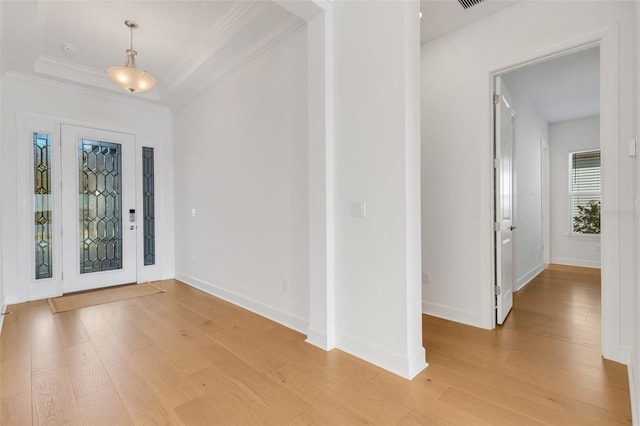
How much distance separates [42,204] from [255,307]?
3283mm

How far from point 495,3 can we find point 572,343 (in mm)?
3000

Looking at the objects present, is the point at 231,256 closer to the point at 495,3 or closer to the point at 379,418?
the point at 379,418

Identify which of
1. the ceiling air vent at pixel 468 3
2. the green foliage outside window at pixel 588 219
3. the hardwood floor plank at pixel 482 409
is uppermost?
the ceiling air vent at pixel 468 3

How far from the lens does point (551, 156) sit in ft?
20.4

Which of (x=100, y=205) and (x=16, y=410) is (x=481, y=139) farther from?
(x=100, y=205)

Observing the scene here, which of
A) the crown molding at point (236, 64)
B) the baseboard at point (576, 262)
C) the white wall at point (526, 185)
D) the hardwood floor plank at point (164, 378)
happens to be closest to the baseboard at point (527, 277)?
the white wall at point (526, 185)

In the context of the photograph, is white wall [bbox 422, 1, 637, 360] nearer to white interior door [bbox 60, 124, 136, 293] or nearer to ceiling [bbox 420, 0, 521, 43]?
ceiling [bbox 420, 0, 521, 43]

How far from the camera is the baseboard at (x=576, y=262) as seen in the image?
5680mm

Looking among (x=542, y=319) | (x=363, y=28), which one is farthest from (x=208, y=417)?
(x=542, y=319)

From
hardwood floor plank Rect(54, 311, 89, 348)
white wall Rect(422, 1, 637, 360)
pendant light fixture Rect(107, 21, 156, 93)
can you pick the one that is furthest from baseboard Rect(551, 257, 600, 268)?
hardwood floor plank Rect(54, 311, 89, 348)

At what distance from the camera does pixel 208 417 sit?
1.71m

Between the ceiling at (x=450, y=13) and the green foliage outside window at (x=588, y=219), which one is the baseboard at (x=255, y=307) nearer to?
the ceiling at (x=450, y=13)

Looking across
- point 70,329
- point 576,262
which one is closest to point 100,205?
point 70,329

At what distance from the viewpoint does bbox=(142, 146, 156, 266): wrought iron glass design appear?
16.3 feet
